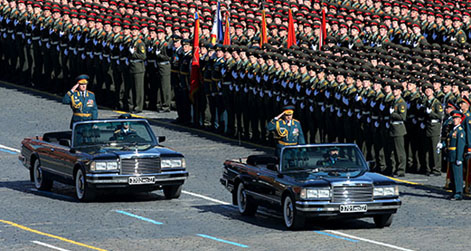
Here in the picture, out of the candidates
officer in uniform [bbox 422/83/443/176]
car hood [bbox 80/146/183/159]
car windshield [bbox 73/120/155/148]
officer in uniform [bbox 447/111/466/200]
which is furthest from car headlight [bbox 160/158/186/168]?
officer in uniform [bbox 422/83/443/176]

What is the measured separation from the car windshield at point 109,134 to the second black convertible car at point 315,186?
2.39 metres

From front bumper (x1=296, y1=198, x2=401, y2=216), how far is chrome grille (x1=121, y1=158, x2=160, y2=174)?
382cm

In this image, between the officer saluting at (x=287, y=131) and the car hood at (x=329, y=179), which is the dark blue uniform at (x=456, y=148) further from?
the car hood at (x=329, y=179)

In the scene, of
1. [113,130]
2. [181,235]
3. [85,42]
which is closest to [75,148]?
[113,130]

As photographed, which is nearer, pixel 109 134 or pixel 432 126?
pixel 109 134

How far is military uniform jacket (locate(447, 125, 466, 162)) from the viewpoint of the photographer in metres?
24.9

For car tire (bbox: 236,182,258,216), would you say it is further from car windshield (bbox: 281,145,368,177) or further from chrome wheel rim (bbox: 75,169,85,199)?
chrome wheel rim (bbox: 75,169,85,199)

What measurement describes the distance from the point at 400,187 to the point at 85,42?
13.8m

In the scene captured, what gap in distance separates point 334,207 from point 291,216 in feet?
2.52

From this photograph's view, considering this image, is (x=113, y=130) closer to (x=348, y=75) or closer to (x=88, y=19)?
(x=348, y=75)

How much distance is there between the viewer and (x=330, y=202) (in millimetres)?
20219

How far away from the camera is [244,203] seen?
73.3ft

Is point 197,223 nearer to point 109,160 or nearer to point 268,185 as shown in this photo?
point 268,185

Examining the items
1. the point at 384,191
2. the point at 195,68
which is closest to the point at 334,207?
the point at 384,191
